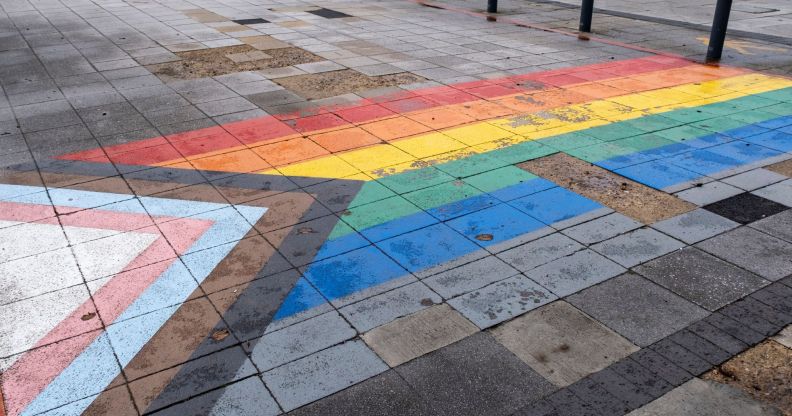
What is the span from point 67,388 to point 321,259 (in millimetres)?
2329

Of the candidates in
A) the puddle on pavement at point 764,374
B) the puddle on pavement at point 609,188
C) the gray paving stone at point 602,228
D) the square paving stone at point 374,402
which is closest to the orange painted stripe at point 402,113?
the puddle on pavement at point 609,188

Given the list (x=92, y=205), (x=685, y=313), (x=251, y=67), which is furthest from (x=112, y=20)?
(x=685, y=313)

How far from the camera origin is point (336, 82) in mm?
11664

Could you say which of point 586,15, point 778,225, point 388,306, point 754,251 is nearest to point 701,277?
point 754,251

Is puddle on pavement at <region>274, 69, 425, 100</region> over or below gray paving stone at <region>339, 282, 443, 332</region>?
over

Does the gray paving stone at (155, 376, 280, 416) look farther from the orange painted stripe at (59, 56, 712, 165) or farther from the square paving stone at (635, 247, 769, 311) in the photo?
the orange painted stripe at (59, 56, 712, 165)

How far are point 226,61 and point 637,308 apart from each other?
10.1 metres

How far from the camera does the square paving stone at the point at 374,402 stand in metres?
4.30

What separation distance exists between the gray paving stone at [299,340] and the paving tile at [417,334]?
0.24 metres

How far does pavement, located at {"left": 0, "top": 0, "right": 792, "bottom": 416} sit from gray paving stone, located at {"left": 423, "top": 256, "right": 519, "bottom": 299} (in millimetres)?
28

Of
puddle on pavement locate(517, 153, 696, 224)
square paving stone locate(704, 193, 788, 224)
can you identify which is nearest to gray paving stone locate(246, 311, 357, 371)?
puddle on pavement locate(517, 153, 696, 224)

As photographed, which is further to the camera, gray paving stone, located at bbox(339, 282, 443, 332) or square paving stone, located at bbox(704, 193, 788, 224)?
square paving stone, located at bbox(704, 193, 788, 224)

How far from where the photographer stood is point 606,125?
9.50 metres

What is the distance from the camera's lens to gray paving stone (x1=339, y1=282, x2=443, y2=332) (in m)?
5.23
